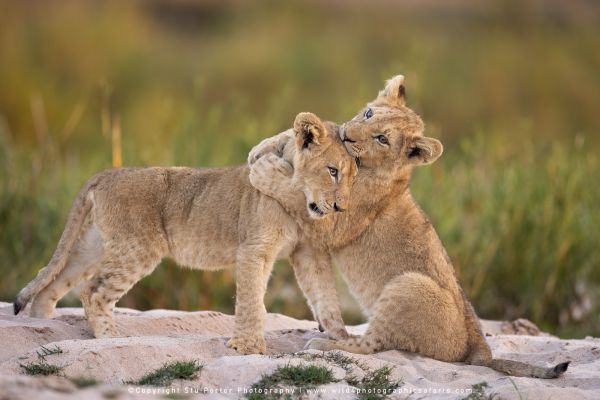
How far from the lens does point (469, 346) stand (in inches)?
298

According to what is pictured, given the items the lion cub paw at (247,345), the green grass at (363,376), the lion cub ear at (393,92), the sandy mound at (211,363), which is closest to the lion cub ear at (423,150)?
the lion cub ear at (393,92)

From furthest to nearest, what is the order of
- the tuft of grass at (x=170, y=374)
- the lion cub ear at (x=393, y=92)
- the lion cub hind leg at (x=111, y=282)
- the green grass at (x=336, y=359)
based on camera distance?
the lion cub ear at (x=393, y=92), the lion cub hind leg at (x=111, y=282), the green grass at (x=336, y=359), the tuft of grass at (x=170, y=374)

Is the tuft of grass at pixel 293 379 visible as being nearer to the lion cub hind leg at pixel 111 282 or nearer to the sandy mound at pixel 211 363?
the sandy mound at pixel 211 363

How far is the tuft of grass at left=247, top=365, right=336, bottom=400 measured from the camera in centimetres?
635

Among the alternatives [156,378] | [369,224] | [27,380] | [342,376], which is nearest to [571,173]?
[369,224]

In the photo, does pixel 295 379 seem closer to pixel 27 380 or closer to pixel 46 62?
pixel 27 380

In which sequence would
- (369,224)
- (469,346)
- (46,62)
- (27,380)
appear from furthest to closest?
(46,62), (369,224), (469,346), (27,380)

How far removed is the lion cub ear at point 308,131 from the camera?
25.3 feet

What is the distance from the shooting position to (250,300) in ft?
24.6

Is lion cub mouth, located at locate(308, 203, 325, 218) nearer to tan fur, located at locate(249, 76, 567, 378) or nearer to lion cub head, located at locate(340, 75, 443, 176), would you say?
tan fur, located at locate(249, 76, 567, 378)

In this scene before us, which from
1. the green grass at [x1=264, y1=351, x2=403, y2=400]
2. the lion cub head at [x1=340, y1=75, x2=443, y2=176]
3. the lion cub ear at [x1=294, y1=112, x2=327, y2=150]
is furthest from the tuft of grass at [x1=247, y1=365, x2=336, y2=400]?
the lion cub head at [x1=340, y1=75, x2=443, y2=176]

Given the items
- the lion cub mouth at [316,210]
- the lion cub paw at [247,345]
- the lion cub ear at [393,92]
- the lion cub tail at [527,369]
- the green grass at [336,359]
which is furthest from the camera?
the lion cub ear at [393,92]

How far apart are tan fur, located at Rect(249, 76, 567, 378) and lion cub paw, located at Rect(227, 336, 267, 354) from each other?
42 cm

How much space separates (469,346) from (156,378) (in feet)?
7.49
